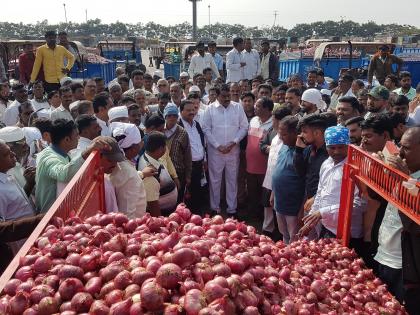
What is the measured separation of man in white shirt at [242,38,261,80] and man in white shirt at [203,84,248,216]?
4178mm

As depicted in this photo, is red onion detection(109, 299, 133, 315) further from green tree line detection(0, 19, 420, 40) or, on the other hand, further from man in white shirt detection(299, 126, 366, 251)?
green tree line detection(0, 19, 420, 40)

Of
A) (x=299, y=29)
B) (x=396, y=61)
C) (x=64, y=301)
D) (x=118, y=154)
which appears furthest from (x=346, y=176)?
(x=299, y=29)

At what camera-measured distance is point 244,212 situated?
642 centimetres

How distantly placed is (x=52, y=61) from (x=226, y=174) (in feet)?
14.5

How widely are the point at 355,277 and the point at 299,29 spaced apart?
101716 mm

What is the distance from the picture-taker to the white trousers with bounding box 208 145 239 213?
5.98 metres

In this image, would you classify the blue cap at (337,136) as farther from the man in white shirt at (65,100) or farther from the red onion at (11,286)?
the man in white shirt at (65,100)

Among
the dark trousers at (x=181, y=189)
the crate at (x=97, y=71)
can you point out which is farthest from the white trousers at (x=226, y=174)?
the crate at (x=97, y=71)

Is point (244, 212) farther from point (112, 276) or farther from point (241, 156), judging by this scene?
point (112, 276)

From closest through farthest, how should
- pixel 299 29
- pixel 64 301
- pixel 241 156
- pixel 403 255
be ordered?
pixel 64 301, pixel 403 255, pixel 241 156, pixel 299 29

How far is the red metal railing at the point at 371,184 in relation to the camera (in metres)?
2.16

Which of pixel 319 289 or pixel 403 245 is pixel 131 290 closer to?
pixel 319 289

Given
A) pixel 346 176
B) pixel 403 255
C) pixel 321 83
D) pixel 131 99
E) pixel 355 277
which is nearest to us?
pixel 403 255

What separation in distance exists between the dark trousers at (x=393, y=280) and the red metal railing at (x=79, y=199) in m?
2.00
